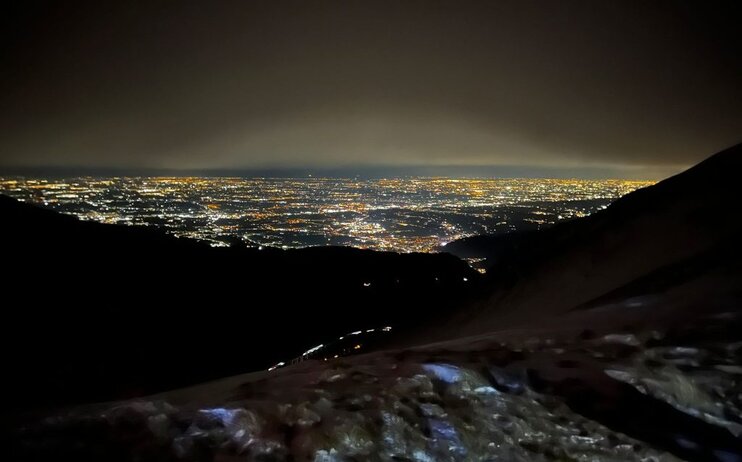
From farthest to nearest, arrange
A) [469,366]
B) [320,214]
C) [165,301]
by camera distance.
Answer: [320,214], [165,301], [469,366]

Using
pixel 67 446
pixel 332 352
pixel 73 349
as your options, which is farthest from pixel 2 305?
pixel 67 446

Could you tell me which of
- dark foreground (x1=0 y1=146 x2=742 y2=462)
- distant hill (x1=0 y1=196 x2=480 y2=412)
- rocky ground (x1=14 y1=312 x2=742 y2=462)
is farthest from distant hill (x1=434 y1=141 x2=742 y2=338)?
distant hill (x1=0 y1=196 x2=480 y2=412)

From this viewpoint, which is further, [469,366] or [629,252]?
[629,252]

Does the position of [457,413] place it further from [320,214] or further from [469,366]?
[320,214]

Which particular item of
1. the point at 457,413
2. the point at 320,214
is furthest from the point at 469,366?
the point at 320,214

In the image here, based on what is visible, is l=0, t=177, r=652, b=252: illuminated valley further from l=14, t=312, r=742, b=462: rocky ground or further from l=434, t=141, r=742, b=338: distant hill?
l=14, t=312, r=742, b=462: rocky ground

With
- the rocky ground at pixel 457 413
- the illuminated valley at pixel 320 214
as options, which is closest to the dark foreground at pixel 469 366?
the rocky ground at pixel 457 413
